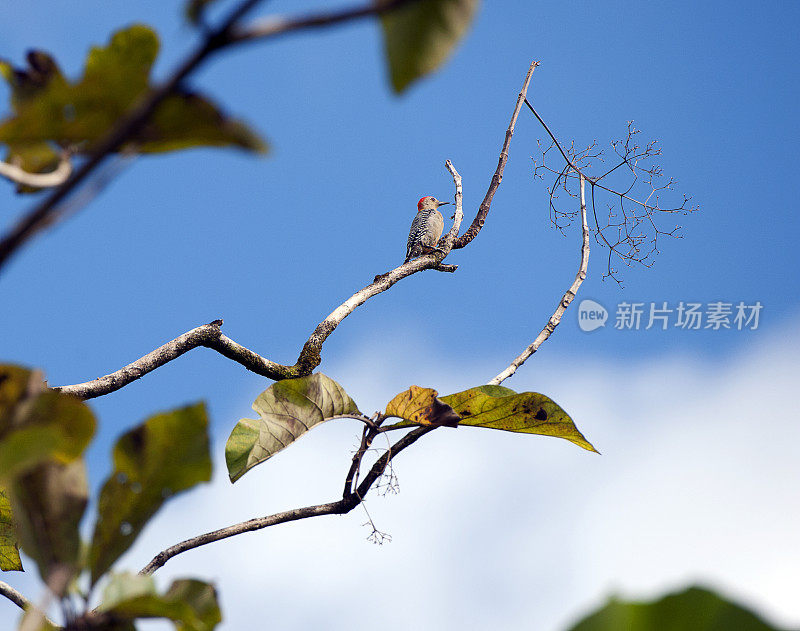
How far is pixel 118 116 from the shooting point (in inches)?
19.1

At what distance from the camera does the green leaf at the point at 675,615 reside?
35 cm

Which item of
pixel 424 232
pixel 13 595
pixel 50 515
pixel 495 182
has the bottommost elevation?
pixel 13 595

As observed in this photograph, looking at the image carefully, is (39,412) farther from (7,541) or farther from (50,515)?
(7,541)

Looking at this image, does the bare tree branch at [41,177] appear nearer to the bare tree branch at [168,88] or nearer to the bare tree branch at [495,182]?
the bare tree branch at [168,88]

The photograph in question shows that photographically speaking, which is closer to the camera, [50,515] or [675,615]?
[675,615]

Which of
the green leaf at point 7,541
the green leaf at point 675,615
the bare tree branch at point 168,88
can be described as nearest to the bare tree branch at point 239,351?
the green leaf at point 7,541

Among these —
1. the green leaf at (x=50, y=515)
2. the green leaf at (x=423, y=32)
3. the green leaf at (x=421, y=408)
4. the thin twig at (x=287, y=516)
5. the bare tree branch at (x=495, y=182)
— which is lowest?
the thin twig at (x=287, y=516)

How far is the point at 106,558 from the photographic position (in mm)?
608

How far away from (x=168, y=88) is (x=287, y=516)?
0.94m

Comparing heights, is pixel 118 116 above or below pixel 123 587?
above

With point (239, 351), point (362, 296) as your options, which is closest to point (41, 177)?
point (239, 351)

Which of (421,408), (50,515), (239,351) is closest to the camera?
(50,515)

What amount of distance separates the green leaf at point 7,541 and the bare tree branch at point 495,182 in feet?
4.65

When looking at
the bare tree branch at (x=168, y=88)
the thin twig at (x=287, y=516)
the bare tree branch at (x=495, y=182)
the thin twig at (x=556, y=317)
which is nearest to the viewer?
the bare tree branch at (x=168, y=88)
